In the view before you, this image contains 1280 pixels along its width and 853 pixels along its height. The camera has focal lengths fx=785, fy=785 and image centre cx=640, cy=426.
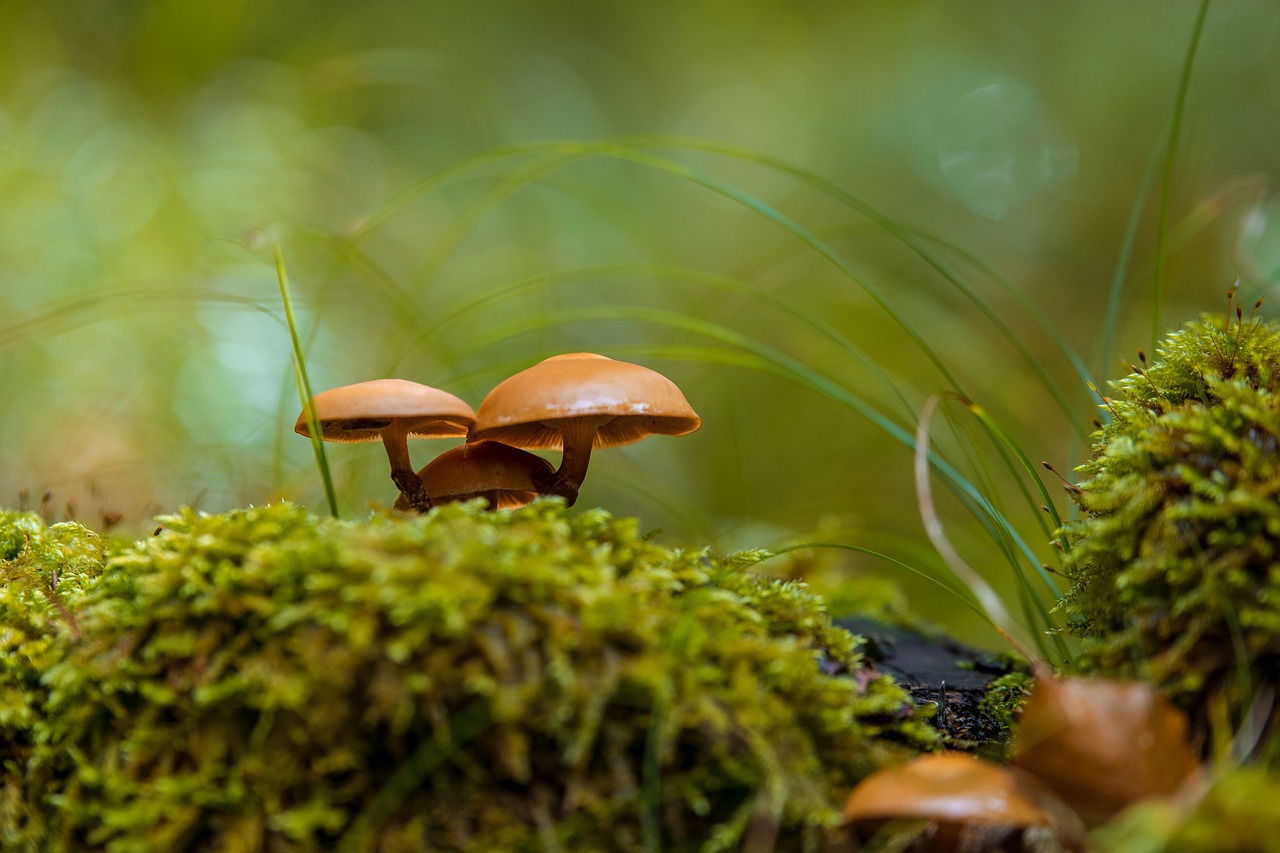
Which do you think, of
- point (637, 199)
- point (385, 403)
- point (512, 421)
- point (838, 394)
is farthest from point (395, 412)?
point (637, 199)

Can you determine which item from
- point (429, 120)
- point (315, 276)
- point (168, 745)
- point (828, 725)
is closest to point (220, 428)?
point (315, 276)

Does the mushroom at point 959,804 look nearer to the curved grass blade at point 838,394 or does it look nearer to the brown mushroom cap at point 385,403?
the curved grass blade at point 838,394

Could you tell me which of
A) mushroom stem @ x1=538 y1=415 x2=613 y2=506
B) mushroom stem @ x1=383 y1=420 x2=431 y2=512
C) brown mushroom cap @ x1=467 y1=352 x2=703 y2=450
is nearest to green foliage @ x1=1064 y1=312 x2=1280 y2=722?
→ brown mushroom cap @ x1=467 y1=352 x2=703 y2=450

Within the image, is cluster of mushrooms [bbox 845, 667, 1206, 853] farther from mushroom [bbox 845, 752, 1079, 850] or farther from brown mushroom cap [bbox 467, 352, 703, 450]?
brown mushroom cap [bbox 467, 352, 703, 450]

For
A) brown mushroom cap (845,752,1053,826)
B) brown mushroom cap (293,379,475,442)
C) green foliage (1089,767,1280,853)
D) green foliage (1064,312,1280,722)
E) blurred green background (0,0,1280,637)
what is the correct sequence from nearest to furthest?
green foliage (1089,767,1280,853) → brown mushroom cap (845,752,1053,826) → green foliage (1064,312,1280,722) → brown mushroom cap (293,379,475,442) → blurred green background (0,0,1280,637)

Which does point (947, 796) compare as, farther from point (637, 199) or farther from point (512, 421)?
point (637, 199)

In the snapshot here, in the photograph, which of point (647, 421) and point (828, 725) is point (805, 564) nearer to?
point (647, 421)

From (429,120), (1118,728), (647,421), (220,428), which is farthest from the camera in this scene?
(429,120)
